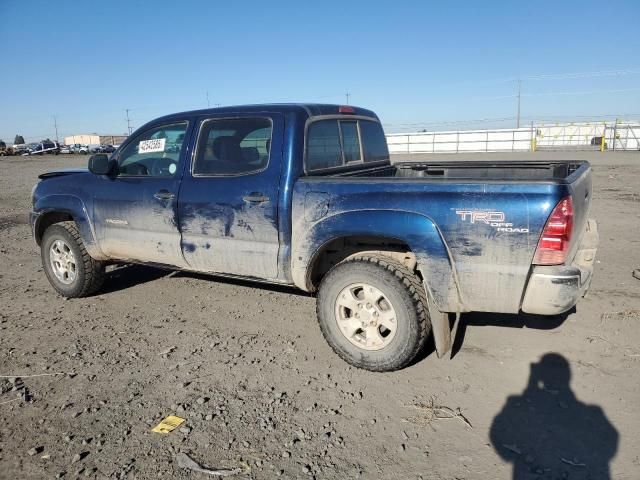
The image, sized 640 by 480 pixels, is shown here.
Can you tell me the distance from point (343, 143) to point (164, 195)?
1665mm

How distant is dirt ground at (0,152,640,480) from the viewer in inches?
106

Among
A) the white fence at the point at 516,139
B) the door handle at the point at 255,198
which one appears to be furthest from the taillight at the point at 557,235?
the white fence at the point at 516,139

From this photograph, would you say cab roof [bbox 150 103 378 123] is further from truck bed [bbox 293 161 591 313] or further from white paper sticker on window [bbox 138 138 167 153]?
truck bed [bbox 293 161 591 313]

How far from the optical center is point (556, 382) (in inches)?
135

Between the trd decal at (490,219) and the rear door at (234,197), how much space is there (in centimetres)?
144

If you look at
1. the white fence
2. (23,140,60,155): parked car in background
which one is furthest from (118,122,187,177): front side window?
(23,140,60,155): parked car in background

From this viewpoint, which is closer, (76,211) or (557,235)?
(557,235)

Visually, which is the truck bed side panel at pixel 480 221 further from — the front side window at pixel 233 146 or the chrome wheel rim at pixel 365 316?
the front side window at pixel 233 146

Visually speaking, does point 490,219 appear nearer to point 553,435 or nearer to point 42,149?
point 553,435

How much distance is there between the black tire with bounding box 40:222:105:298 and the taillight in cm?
433

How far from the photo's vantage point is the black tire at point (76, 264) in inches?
206

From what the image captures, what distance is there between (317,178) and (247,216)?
26.5 inches

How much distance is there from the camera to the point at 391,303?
3.43m

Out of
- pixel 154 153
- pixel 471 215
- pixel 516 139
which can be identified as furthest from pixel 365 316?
pixel 516 139
